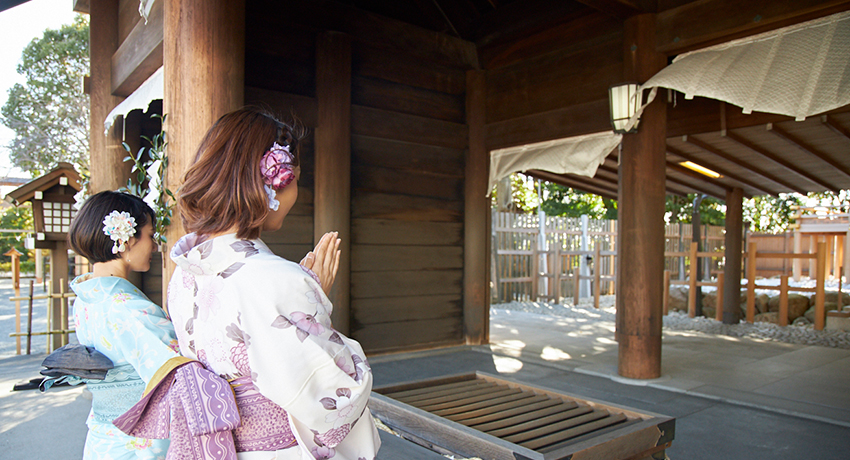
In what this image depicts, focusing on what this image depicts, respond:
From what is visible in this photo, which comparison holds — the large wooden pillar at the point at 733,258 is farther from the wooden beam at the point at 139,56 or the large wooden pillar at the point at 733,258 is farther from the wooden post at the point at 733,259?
the wooden beam at the point at 139,56

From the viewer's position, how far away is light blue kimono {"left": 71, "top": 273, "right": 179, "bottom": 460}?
152 cm

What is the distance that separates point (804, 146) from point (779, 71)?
2568 millimetres

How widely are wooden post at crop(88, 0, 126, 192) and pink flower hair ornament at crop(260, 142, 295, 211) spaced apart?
12.0 feet

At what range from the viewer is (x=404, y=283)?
519cm

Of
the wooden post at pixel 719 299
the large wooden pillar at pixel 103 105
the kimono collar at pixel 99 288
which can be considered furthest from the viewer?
the wooden post at pixel 719 299

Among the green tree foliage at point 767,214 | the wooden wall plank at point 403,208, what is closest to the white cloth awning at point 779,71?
the wooden wall plank at point 403,208

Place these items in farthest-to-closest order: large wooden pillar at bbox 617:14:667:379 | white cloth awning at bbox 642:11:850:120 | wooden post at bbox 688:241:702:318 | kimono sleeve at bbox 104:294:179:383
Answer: wooden post at bbox 688:241:702:318
large wooden pillar at bbox 617:14:667:379
white cloth awning at bbox 642:11:850:120
kimono sleeve at bbox 104:294:179:383

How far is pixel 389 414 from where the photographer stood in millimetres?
2256

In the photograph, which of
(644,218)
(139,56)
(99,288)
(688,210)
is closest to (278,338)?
(99,288)

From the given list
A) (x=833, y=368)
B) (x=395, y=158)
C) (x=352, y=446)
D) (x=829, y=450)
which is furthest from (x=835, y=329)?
(x=352, y=446)

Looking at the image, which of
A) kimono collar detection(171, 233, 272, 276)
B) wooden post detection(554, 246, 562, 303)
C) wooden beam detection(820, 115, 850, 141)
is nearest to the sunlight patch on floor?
wooden beam detection(820, 115, 850, 141)

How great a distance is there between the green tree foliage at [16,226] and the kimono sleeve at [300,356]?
1894 centimetres

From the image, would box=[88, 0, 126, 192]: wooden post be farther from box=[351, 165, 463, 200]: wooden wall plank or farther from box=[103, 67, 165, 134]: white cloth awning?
box=[351, 165, 463, 200]: wooden wall plank

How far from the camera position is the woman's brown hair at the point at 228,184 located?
107cm
